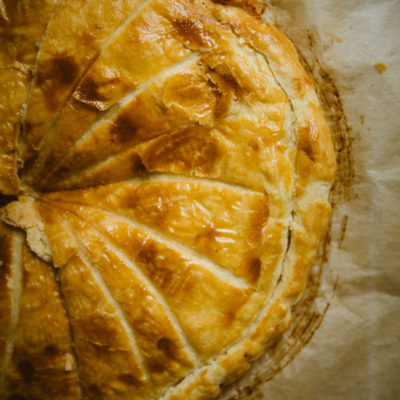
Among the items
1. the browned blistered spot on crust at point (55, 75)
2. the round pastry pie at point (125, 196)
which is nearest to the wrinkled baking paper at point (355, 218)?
the round pastry pie at point (125, 196)

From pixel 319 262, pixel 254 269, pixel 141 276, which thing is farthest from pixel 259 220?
pixel 319 262

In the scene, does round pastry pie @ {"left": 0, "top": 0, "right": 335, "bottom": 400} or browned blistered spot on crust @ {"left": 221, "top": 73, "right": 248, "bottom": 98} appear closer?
round pastry pie @ {"left": 0, "top": 0, "right": 335, "bottom": 400}

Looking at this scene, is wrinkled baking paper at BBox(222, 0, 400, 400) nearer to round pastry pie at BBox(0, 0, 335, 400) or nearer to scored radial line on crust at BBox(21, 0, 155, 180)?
round pastry pie at BBox(0, 0, 335, 400)

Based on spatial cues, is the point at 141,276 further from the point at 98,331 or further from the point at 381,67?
the point at 381,67

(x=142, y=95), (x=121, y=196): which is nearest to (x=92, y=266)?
(x=121, y=196)

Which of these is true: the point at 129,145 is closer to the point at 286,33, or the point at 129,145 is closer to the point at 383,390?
the point at 286,33

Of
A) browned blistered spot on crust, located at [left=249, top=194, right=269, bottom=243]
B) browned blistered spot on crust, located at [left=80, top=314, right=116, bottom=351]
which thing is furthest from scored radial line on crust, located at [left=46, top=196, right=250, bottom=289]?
browned blistered spot on crust, located at [left=80, top=314, right=116, bottom=351]

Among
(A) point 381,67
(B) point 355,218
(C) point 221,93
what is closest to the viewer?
(C) point 221,93
